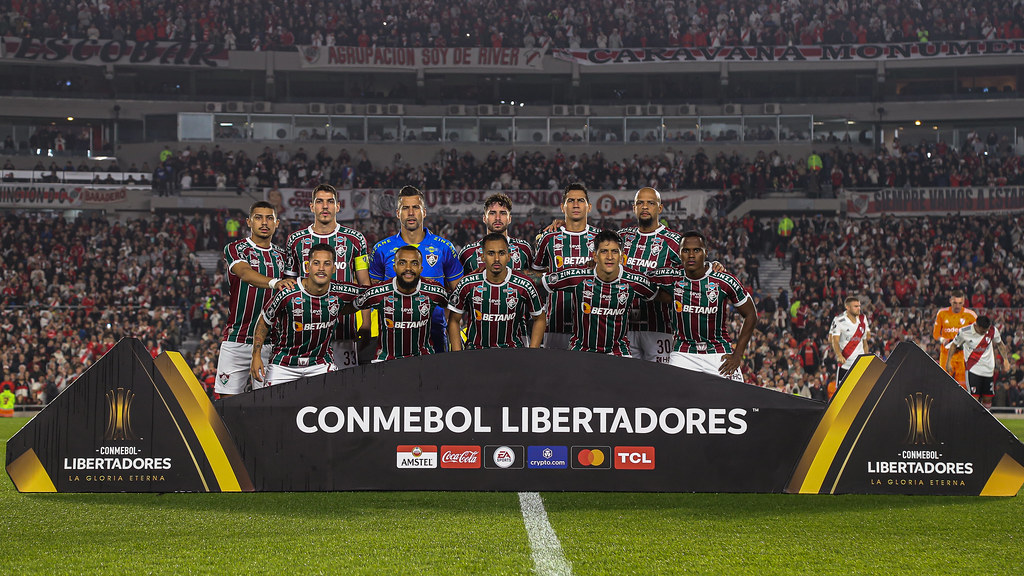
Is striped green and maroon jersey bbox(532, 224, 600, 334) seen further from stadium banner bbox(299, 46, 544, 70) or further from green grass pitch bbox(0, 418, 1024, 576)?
stadium banner bbox(299, 46, 544, 70)

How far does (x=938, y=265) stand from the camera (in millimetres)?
26672

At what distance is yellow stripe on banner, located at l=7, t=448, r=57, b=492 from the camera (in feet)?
20.2

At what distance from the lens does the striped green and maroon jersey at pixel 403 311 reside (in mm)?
7098

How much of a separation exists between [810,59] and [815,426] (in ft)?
109

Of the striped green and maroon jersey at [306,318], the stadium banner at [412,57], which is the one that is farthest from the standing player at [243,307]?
the stadium banner at [412,57]

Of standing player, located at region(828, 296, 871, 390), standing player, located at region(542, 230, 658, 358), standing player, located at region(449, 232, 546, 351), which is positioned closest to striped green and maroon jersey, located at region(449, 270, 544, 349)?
standing player, located at region(449, 232, 546, 351)

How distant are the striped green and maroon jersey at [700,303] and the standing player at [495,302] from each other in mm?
1022

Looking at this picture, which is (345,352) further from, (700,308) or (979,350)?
(979,350)

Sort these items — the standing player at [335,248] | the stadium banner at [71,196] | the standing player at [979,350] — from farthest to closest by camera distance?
the stadium banner at [71,196], the standing player at [979,350], the standing player at [335,248]

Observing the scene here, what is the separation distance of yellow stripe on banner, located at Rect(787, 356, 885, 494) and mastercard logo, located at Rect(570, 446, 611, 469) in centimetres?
111

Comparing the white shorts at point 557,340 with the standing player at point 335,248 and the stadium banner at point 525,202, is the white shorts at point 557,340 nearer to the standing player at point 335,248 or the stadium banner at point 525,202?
the standing player at point 335,248

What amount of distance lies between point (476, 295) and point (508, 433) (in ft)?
4.19

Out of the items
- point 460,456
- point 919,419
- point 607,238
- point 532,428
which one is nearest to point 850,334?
point 607,238

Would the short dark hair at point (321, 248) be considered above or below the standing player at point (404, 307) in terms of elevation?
above
